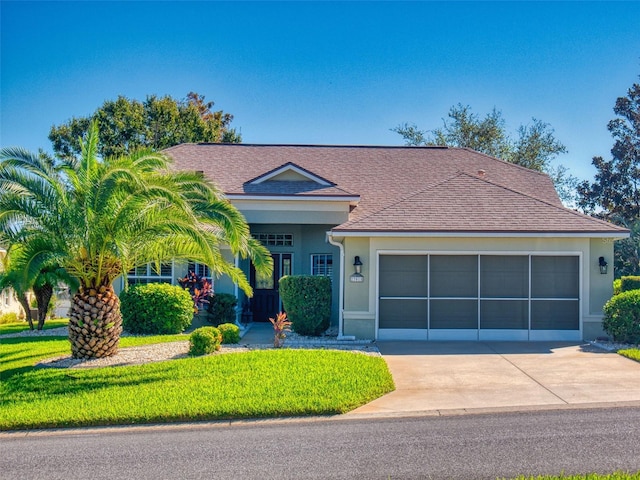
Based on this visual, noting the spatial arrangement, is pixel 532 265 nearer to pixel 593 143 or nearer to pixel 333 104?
pixel 333 104

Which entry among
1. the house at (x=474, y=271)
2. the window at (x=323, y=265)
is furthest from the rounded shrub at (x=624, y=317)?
the window at (x=323, y=265)

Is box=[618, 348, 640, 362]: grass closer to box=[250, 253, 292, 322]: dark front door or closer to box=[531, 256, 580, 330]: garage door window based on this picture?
box=[531, 256, 580, 330]: garage door window

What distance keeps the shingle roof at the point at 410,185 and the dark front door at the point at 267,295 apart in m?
2.82

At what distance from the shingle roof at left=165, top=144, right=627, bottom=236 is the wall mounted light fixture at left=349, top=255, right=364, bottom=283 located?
0.94m

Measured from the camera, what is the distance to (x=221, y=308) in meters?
16.6

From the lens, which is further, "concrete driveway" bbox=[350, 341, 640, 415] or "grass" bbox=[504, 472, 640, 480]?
"concrete driveway" bbox=[350, 341, 640, 415]

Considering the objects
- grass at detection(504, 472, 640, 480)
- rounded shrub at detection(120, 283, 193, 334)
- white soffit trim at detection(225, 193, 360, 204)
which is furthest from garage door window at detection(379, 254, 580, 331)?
grass at detection(504, 472, 640, 480)

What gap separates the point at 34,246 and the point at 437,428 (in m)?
8.49

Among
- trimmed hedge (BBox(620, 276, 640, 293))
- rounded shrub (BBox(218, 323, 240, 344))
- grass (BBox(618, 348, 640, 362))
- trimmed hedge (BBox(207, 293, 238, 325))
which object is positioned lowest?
grass (BBox(618, 348, 640, 362))

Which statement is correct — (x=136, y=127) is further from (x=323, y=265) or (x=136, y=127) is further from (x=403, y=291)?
(x=403, y=291)

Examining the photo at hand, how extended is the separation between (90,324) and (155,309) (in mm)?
3544

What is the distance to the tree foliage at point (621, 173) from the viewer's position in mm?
33156

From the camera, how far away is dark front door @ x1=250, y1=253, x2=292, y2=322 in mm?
18906

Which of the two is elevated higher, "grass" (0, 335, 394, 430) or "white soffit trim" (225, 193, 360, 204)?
"white soffit trim" (225, 193, 360, 204)
